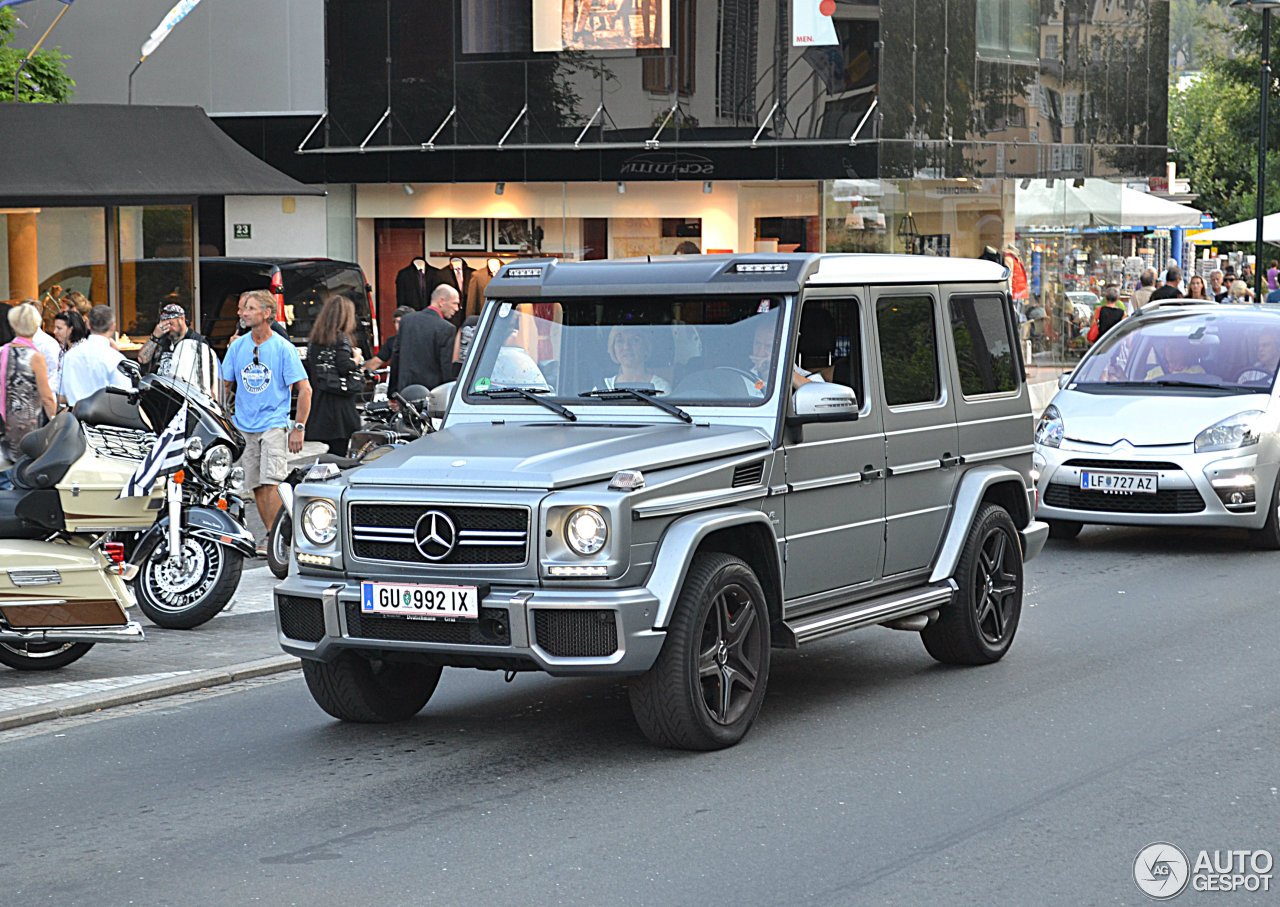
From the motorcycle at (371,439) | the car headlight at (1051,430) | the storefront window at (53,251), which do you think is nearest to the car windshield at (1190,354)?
the car headlight at (1051,430)

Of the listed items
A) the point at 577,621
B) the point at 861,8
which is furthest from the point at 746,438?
the point at 861,8

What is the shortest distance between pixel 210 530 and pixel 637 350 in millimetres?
3602

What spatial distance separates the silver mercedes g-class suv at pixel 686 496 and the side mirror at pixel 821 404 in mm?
12

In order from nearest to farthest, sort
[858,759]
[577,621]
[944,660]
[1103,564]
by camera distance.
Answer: [577,621] → [858,759] → [944,660] → [1103,564]

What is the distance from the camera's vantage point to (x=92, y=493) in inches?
381

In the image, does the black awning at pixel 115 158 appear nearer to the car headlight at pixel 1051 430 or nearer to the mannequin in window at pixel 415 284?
the mannequin in window at pixel 415 284

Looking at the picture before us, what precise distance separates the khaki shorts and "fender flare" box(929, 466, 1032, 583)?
5.81m

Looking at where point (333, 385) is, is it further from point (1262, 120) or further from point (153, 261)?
point (1262, 120)

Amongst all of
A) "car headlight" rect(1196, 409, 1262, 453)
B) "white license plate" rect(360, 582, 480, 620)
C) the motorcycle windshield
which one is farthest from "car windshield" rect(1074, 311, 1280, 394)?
"white license plate" rect(360, 582, 480, 620)

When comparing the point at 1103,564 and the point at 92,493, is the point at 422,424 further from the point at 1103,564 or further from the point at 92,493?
the point at 1103,564

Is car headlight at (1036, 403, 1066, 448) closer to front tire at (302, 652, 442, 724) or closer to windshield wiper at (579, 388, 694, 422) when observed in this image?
windshield wiper at (579, 388, 694, 422)

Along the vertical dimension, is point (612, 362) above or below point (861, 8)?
below

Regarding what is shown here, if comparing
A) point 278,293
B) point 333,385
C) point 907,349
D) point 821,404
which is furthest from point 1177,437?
point 278,293

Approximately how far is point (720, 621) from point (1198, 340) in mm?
8230
